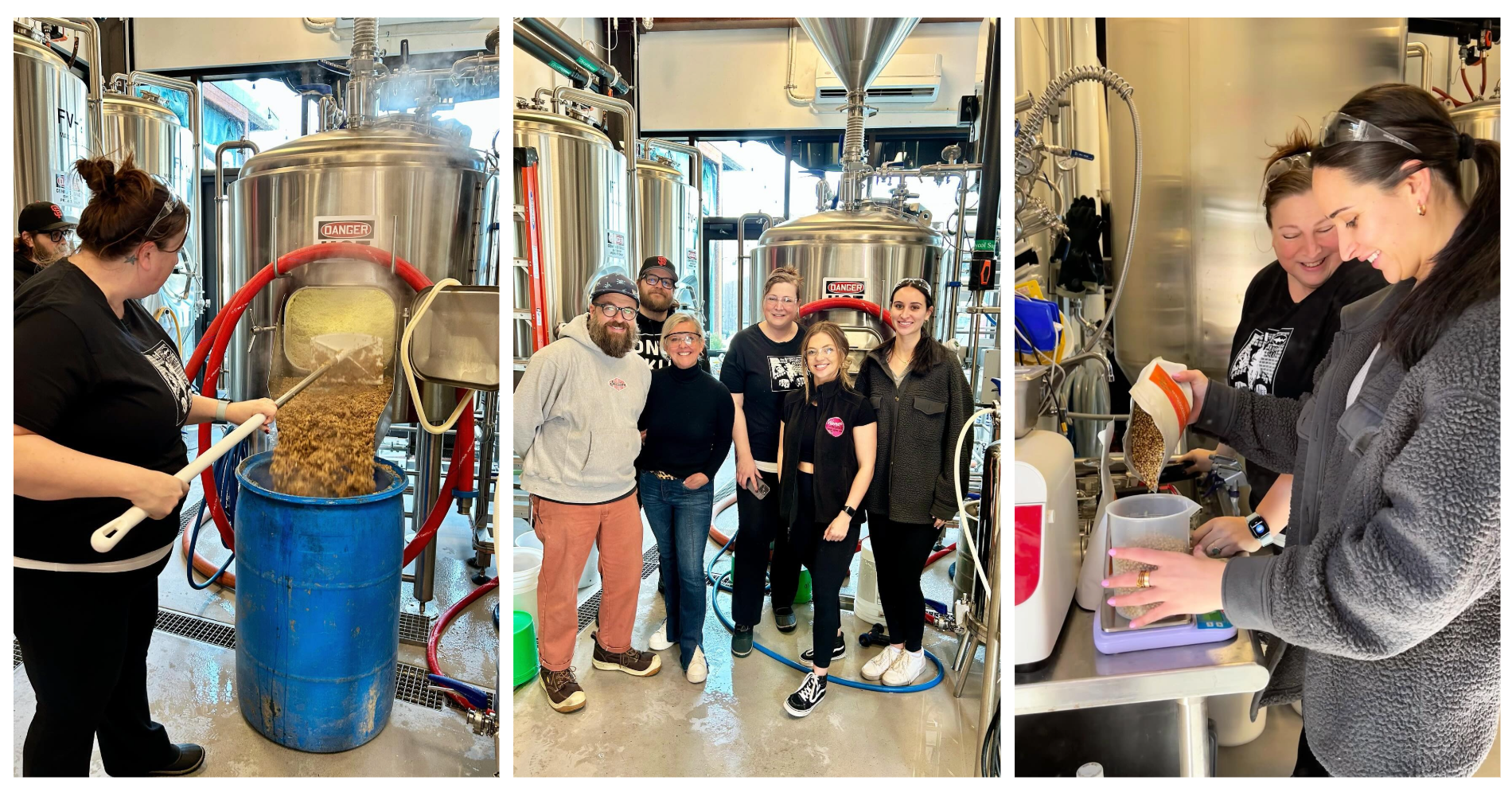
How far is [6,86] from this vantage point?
133 cm

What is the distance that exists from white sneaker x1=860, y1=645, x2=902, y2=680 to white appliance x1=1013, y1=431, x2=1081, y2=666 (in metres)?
0.90

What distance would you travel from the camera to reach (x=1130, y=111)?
1.32 metres

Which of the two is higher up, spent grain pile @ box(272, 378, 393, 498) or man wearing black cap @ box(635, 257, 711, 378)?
man wearing black cap @ box(635, 257, 711, 378)

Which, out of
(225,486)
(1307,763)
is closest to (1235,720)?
(1307,763)

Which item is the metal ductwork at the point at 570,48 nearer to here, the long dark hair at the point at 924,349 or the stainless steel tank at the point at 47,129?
the long dark hair at the point at 924,349

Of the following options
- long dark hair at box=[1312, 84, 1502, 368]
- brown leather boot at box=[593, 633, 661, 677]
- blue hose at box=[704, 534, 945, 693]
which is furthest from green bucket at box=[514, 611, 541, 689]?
Result: long dark hair at box=[1312, 84, 1502, 368]

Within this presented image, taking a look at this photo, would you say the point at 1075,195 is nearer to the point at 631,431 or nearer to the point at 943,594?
the point at 631,431

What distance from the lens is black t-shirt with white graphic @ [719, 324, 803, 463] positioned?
1.74 metres

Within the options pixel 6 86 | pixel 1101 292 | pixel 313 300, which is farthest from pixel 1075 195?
pixel 6 86

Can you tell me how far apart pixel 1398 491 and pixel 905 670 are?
1.36 meters

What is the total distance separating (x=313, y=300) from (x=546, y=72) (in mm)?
863

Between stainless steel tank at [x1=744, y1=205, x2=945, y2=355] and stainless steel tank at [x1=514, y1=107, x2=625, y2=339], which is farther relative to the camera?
stainless steel tank at [x1=744, y1=205, x2=945, y2=355]

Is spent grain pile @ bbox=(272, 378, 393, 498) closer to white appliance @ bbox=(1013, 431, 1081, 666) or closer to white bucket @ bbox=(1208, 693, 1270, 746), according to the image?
white appliance @ bbox=(1013, 431, 1081, 666)

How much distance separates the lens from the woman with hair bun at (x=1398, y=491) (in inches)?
33.1
